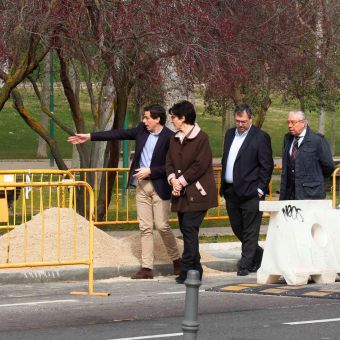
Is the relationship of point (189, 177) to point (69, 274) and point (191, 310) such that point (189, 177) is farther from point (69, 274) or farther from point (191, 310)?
point (191, 310)

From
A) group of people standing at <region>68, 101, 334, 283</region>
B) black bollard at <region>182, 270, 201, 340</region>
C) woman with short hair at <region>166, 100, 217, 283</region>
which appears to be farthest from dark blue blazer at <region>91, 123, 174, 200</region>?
black bollard at <region>182, 270, 201, 340</region>

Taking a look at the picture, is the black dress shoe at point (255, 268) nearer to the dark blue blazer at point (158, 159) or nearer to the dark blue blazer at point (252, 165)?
the dark blue blazer at point (252, 165)

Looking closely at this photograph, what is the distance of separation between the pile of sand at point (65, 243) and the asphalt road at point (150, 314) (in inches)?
13.8

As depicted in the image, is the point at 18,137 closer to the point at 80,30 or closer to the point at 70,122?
the point at 70,122

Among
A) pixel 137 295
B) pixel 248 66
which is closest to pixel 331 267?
pixel 137 295

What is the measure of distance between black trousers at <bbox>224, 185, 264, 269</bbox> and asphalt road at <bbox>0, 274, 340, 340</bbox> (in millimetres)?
1233

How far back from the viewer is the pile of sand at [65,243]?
44.6 ft

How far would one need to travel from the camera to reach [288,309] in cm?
1129

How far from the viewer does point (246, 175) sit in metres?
14.1

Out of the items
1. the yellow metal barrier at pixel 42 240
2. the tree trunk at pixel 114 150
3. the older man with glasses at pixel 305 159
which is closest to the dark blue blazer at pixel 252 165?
the older man with glasses at pixel 305 159

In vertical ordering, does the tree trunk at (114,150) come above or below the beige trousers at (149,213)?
above

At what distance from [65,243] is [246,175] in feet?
7.02

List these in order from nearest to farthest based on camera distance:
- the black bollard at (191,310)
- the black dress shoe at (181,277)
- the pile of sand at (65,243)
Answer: the black bollard at (191,310) → the black dress shoe at (181,277) → the pile of sand at (65,243)

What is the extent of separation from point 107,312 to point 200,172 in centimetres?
266
